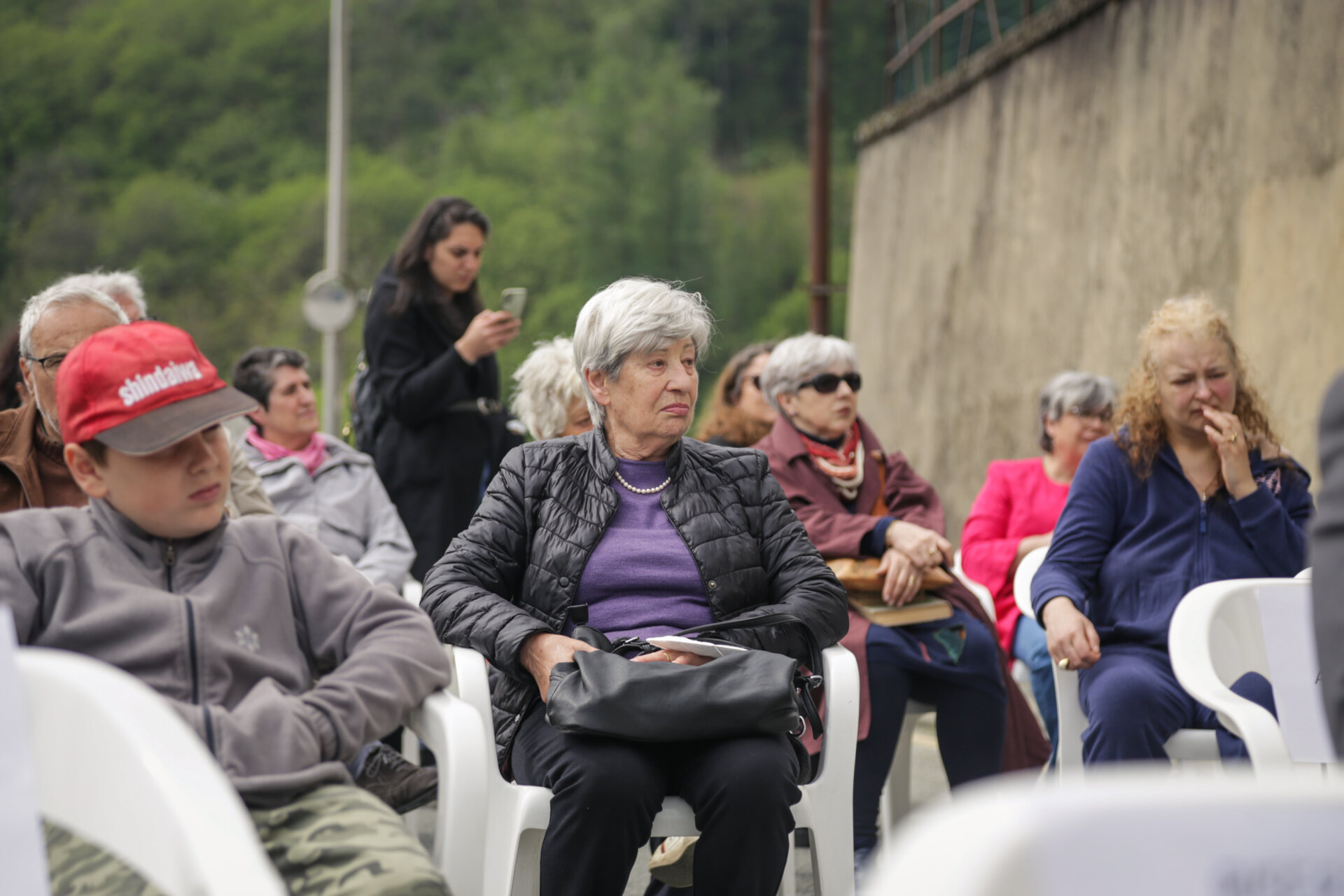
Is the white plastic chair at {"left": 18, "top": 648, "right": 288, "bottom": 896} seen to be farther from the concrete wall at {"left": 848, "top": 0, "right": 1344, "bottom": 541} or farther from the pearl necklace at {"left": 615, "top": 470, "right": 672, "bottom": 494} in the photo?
the concrete wall at {"left": 848, "top": 0, "right": 1344, "bottom": 541}

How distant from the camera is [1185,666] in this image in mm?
2770

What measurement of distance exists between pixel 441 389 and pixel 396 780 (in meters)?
2.48

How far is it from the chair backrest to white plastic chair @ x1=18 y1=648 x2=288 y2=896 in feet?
7.83

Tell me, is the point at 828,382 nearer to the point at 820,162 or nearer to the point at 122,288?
the point at 122,288

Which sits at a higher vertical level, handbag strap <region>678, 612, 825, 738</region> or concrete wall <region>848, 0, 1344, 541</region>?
concrete wall <region>848, 0, 1344, 541</region>

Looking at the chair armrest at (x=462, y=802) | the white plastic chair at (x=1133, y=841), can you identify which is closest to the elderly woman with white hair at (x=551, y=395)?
the chair armrest at (x=462, y=802)

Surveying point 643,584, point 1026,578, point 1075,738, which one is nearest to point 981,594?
point 1026,578

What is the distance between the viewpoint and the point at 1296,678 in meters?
2.43

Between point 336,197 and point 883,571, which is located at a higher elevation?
point 336,197

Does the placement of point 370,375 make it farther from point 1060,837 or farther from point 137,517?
point 1060,837

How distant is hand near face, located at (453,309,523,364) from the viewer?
450 cm

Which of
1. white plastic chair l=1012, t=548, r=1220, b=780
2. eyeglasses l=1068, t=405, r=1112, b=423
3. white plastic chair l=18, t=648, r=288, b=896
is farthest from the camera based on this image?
eyeglasses l=1068, t=405, r=1112, b=423

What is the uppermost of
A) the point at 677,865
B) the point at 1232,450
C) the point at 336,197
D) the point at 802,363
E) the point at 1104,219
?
the point at 336,197

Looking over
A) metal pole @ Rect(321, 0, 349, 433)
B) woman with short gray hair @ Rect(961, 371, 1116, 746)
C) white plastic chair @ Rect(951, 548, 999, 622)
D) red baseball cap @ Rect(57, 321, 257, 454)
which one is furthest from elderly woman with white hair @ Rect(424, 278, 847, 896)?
metal pole @ Rect(321, 0, 349, 433)
